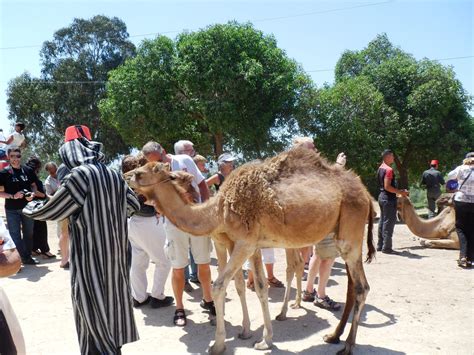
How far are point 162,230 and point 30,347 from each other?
84.1 inches

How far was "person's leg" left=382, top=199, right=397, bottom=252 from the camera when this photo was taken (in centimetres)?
1012

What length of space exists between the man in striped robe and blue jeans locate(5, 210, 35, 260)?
5.93 metres

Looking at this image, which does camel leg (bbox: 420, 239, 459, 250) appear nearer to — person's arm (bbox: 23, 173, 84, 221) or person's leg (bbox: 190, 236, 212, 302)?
person's leg (bbox: 190, 236, 212, 302)

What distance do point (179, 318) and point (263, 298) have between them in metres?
1.27

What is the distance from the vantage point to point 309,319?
579cm

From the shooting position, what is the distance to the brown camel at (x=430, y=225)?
11.1 metres

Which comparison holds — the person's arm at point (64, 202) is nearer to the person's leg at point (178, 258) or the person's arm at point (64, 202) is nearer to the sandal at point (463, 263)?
the person's leg at point (178, 258)

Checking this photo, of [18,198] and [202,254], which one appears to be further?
[18,198]

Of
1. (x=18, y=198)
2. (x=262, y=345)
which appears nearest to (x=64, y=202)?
(x=262, y=345)

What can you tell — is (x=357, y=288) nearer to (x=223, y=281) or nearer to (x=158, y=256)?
(x=223, y=281)

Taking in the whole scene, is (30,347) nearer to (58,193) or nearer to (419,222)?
(58,193)

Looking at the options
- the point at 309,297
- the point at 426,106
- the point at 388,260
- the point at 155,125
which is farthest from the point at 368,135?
the point at 309,297

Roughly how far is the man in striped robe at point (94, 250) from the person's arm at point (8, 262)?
800mm

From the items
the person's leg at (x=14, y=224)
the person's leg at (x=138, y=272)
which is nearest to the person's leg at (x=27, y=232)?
the person's leg at (x=14, y=224)
